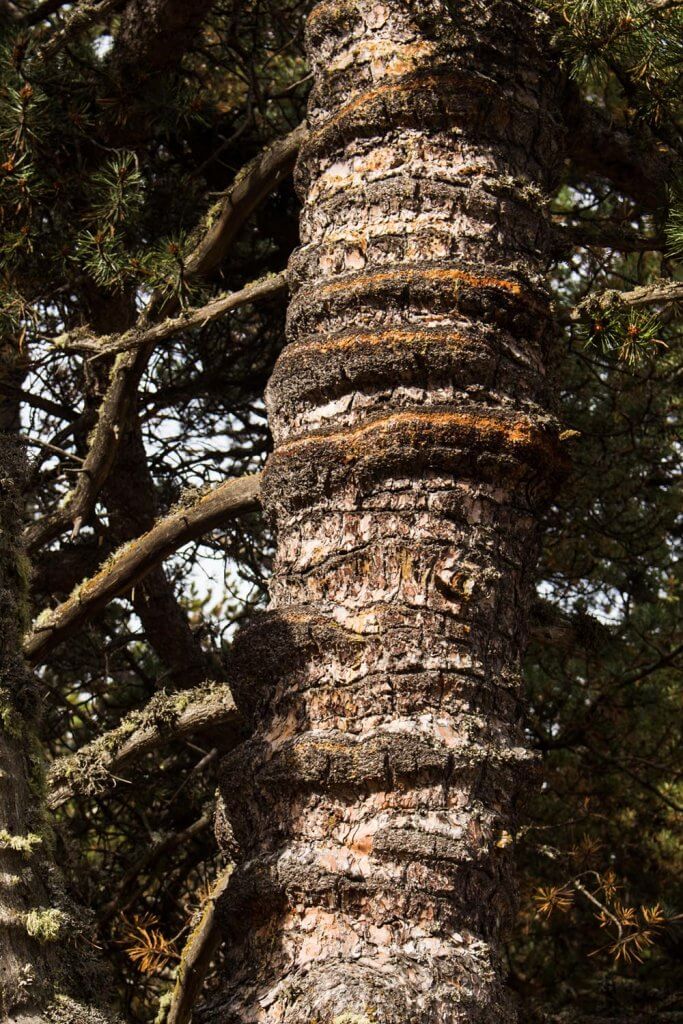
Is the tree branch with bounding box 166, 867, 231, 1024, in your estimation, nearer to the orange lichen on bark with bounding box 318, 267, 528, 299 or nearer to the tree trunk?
the tree trunk

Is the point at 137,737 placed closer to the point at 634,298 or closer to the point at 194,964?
the point at 194,964

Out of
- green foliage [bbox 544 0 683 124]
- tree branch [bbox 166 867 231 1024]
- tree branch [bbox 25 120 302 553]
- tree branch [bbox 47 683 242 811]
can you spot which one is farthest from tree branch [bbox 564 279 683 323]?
tree branch [bbox 166 867 231 1024]

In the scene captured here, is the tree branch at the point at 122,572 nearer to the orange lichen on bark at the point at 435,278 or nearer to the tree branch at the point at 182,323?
the tree branch at the point at 182,323

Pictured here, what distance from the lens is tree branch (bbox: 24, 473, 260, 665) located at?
266 centimetres

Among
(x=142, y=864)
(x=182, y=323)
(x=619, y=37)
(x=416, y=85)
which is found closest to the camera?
(x=416, y=85)

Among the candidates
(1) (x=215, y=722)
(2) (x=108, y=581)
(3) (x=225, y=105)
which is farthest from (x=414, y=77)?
(3) (x=225, y=105)

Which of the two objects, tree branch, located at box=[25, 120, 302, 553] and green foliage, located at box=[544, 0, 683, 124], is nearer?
green foliage, located at box=[544, 0, 683, 124]

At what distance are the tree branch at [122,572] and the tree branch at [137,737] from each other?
0.34 metres

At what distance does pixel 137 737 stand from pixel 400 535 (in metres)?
1.35

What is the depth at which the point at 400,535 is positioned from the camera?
199 centimetres

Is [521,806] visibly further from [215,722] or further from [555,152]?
[555,152]

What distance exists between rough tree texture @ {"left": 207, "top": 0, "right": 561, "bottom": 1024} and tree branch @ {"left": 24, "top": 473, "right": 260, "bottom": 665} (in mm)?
488

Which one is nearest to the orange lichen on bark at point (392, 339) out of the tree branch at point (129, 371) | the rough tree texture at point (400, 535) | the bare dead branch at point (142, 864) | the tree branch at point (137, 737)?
the rough tree texture at point (400, 535)

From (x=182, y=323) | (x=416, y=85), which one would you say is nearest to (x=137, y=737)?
(x=182, y=323)
